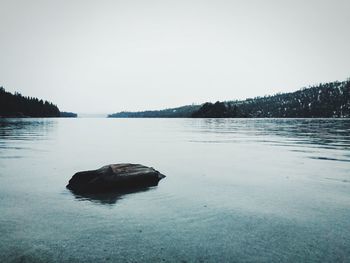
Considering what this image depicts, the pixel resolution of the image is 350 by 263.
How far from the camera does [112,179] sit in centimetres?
986

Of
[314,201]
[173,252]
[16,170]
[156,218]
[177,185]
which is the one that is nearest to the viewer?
[173,252]

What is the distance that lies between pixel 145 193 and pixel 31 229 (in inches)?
161

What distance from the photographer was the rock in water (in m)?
9.77

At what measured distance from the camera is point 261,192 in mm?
9898

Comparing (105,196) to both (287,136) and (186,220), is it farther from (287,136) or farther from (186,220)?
(287,136)

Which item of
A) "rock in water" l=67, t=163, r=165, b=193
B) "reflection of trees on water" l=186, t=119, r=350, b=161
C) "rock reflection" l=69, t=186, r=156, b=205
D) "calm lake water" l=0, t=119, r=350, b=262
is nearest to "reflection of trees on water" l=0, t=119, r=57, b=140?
"reflection of trees on water" l=186, t=119, r=350, b=161

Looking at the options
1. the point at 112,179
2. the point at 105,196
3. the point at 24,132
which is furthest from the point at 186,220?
the point at 24,132

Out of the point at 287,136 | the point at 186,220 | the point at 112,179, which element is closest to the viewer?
the point at 186,220

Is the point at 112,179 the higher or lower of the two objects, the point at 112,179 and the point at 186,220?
the higher

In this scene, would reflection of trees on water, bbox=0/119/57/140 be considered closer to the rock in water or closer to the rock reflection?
the rock in water

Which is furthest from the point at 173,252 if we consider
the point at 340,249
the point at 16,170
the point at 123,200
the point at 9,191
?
the point at 16,170

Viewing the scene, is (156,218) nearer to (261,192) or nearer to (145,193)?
(145,193)

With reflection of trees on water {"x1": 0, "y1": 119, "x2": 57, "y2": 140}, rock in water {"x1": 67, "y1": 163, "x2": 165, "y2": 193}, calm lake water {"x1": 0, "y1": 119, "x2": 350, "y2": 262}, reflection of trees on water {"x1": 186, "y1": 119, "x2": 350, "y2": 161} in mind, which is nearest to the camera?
calm lake water {"x1": 0, "y1": 119, "x2": 350, "y2": 262}

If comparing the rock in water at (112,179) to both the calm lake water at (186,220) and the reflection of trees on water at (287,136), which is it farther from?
the reflection of trees on water at (287,136)
